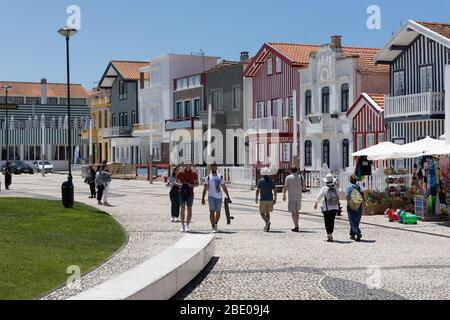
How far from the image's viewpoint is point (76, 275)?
10.5 m

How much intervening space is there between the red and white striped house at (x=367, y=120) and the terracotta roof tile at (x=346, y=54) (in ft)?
7.39

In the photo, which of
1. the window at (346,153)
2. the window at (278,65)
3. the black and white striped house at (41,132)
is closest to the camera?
the window at (346,153)

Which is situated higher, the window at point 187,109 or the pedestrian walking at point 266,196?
the window at point 187,109

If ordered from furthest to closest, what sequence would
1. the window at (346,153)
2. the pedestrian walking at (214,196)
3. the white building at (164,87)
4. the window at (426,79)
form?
the white building at (164,87) → the window at (346,153) → the window at (426,79) → the pedestrian walking at (214,196)

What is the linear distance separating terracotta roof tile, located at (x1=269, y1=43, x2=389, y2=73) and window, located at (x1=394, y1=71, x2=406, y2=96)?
2.73m

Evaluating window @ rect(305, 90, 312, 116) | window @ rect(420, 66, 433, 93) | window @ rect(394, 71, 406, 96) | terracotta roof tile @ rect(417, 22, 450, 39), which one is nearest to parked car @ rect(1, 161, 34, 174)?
window @ rect(305, 90, 312, 116)

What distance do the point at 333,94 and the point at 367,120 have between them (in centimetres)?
395

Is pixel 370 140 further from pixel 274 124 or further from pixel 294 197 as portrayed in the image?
pixel 294 197

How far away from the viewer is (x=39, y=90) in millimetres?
96188

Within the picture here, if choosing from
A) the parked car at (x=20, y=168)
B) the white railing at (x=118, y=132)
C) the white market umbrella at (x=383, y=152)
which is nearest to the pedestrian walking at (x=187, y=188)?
the white market umbrella at (x=383, y=152)

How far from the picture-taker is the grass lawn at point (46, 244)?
984 cm

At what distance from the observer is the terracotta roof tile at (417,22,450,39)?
31.3m

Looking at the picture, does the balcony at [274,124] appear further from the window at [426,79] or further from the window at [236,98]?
the window at [426,79]

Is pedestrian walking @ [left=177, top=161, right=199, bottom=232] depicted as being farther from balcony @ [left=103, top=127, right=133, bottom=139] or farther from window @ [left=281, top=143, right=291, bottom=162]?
balcony @ [left=103, top=127, right=133, bottom=139]
